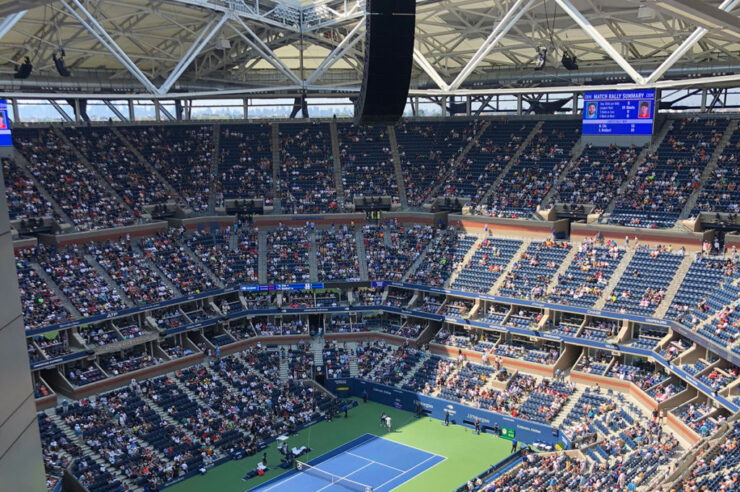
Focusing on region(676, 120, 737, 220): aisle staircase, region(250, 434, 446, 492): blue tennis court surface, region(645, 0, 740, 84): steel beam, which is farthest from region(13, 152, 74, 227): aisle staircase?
region(676, 120, 737, 220): aisle staircase

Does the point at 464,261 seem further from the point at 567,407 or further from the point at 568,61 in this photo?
the point at 568,61

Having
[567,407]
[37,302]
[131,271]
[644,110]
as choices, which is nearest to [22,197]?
[131,271]

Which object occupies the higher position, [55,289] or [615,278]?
[55,289]

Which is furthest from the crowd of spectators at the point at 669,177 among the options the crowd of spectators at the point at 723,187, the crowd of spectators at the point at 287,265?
the crowd of spectators at the point at 287,265

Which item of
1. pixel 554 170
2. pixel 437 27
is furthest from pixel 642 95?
pixel 437 27

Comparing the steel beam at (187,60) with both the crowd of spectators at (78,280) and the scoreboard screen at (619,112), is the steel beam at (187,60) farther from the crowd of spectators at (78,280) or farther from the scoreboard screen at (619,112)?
the scoreboard screen at (619,112)

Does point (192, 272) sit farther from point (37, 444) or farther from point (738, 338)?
point (37, 444)
